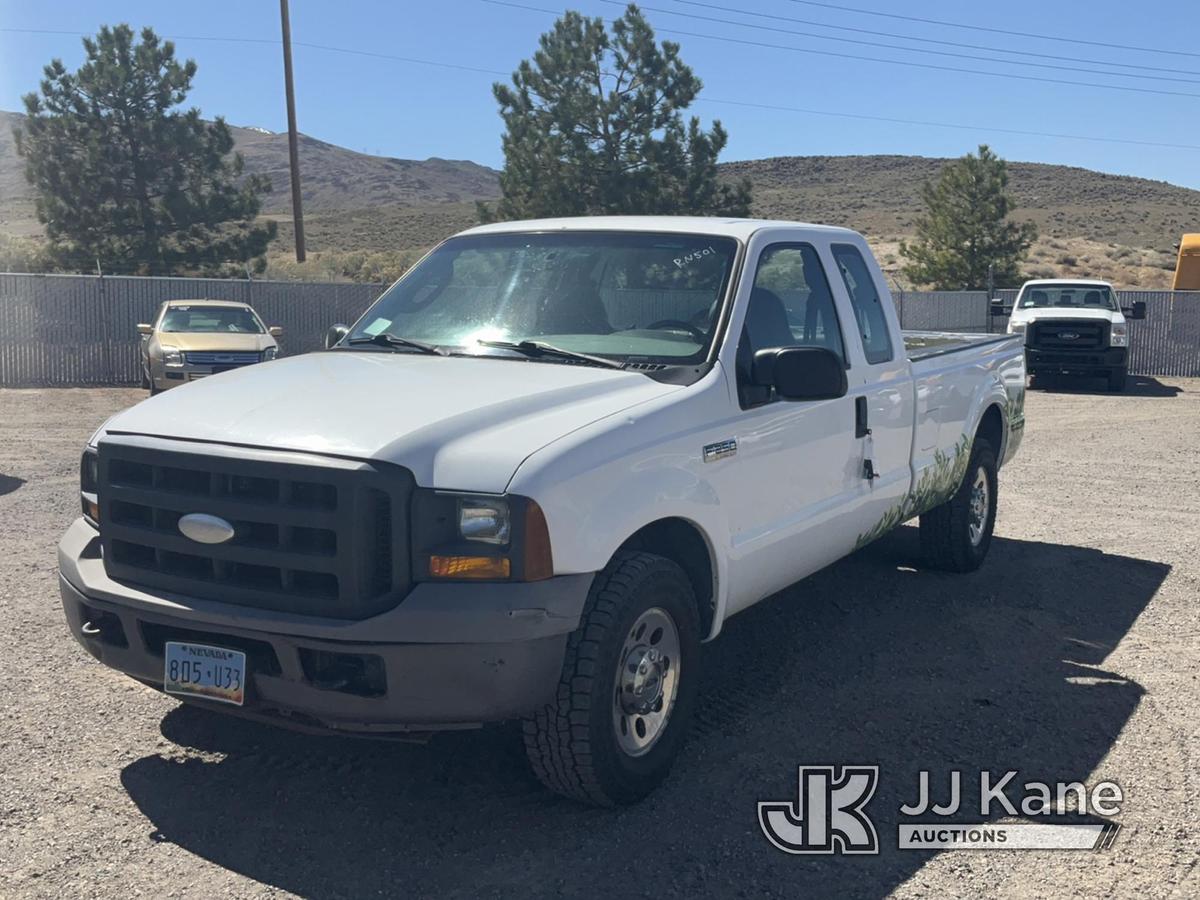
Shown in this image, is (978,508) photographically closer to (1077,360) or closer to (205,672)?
(205,672)

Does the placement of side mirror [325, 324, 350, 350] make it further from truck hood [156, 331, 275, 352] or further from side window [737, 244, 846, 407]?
truck hood [156, 331, 275, 352]

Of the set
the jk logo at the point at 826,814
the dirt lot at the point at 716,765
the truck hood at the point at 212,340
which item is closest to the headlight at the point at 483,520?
the dirt lot at the point at 716,765

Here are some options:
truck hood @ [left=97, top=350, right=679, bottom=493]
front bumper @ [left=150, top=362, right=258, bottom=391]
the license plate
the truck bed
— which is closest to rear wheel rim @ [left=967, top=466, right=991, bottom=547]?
the truck bed

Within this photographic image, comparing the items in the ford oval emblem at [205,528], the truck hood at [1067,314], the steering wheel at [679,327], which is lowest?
the truck hood at [1067,314]

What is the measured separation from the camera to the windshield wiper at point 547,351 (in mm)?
4652

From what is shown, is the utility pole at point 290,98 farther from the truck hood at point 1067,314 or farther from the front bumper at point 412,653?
the front bumper at point 412,653

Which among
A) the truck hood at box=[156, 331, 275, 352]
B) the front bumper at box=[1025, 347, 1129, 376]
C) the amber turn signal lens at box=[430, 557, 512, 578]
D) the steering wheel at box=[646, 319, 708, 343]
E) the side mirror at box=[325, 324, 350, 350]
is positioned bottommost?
the front bumper at box=[1025, 347, 1129, 376]

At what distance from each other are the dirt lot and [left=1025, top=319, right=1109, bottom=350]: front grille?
15150 millimetres

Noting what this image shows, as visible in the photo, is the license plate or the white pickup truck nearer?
the white pickup truck

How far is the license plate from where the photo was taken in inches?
148

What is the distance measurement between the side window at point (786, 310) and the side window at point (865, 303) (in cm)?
27

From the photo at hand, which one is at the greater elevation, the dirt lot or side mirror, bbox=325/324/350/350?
side mirror, bbox=325/324/350/350

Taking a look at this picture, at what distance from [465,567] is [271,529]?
631 mm

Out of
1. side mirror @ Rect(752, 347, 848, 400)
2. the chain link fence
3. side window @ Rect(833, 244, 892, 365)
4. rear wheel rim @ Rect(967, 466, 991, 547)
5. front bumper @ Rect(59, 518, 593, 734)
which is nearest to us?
front bumper @ Rect(59, 518, 593, 734)
